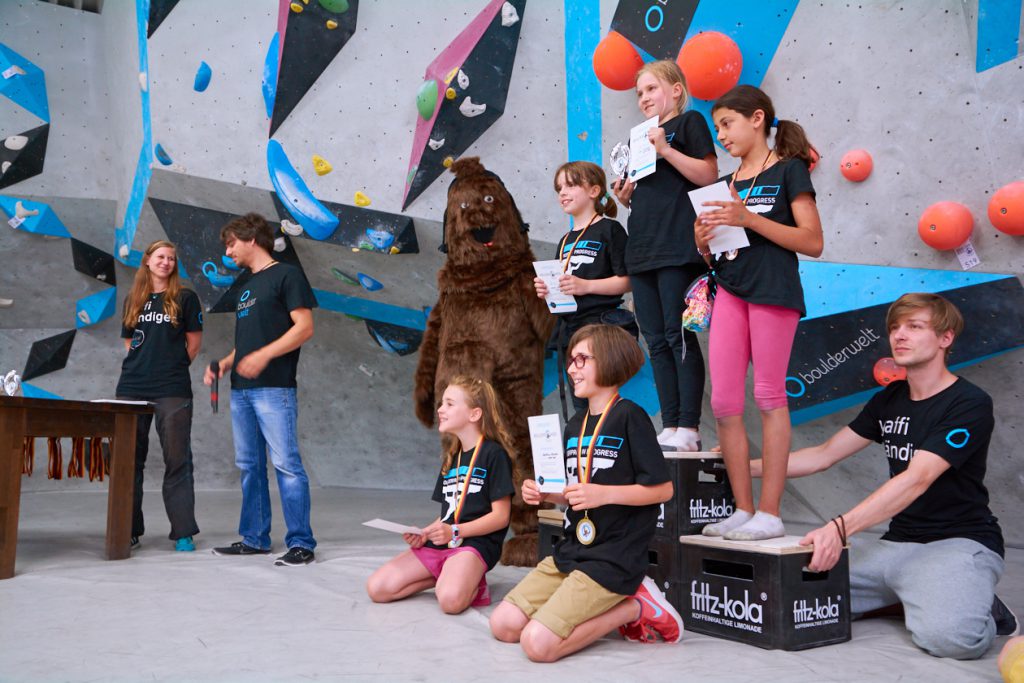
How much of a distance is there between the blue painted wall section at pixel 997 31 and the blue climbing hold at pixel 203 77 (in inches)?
162

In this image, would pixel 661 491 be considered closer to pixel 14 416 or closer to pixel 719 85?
pixel 719 85

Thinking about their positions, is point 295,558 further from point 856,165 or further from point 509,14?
point 509,14

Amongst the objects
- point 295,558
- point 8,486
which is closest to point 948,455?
point 295,558

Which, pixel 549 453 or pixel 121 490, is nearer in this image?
pixel 549 453

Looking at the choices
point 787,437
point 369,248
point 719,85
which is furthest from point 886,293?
point 369,248

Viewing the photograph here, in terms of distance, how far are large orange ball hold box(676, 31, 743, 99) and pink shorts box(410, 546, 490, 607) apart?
2214 mm

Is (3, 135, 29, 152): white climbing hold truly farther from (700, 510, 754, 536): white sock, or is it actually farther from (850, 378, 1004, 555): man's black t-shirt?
(850, 378, 1004, 555): man's black t-shirt

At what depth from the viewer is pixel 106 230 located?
6.87 metres

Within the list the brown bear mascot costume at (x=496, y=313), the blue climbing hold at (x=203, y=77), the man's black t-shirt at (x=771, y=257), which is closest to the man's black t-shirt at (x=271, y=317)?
the brown bear mascot costume at (x=496, y=313)

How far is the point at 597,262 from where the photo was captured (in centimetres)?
337

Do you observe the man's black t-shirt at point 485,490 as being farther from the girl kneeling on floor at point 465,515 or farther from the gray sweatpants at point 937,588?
the gray sweatpants at point 937,588

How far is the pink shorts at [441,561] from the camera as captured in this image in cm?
290

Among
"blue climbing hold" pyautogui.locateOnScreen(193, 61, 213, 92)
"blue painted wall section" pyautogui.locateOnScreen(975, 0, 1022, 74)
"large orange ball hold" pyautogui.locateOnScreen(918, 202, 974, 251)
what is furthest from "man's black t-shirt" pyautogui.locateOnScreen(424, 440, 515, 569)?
"blue climbing hold" pyautogui.locateOnScreen(193, 61, 213, 92)

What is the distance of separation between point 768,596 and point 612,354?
2.52 ft
